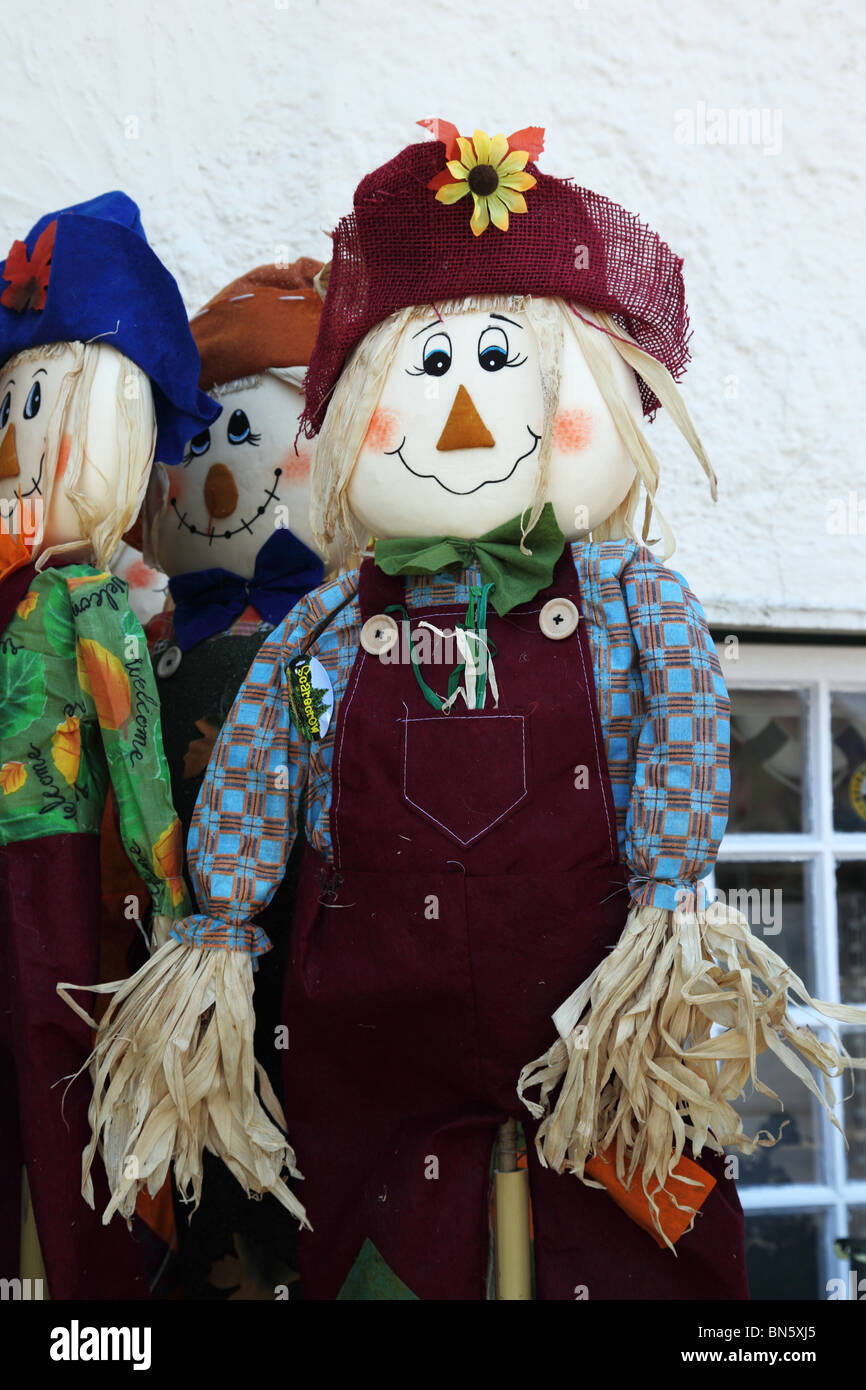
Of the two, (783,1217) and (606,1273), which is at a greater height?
(606,1273)

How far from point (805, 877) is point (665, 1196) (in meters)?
1.12

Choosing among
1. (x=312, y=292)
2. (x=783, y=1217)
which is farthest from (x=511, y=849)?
(x=783, y=1217)

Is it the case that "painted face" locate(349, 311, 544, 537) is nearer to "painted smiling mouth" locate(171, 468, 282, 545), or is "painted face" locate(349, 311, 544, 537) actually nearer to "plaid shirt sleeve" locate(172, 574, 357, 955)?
"plaid shirt sleeve" locate(172, 574, 357, 955)

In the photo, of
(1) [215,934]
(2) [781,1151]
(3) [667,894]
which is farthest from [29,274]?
(2) [781,1151]

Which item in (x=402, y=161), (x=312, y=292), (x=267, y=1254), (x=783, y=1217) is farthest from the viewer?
(x=783, y=1217)

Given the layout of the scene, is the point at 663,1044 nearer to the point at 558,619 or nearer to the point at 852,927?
the point at 558,619

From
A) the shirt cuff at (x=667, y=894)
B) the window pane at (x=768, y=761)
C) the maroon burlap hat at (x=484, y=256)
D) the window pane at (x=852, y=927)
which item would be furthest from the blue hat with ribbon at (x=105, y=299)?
the window pane at (x=852, y=927)

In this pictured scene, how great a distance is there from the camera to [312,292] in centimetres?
209

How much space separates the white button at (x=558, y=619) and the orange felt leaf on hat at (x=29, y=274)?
31.2 inches

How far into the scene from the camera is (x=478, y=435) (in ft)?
5.10

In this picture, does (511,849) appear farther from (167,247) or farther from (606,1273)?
(167,247)

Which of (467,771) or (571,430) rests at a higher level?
(571,430)
